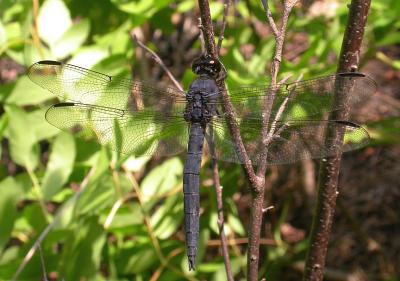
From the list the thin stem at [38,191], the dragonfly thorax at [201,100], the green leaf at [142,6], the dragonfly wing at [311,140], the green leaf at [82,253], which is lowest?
the green leaf at [82,253]

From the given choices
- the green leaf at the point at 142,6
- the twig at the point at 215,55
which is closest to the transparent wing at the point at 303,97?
the twig at the point at 215,55

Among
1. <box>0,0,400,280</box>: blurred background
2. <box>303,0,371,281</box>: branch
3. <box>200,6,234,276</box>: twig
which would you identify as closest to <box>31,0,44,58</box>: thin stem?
<box>0,0,400,280</box>: blurred background

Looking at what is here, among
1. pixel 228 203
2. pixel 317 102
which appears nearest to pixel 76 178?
pixel 228 203

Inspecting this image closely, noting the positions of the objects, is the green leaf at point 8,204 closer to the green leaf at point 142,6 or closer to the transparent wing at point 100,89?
the transparent wing at point 100,89

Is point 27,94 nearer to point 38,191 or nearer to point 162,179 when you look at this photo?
point 38,191

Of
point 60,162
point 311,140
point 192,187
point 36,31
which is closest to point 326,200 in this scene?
point 311,140

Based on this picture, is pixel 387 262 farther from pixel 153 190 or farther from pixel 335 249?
pixel 153 190
